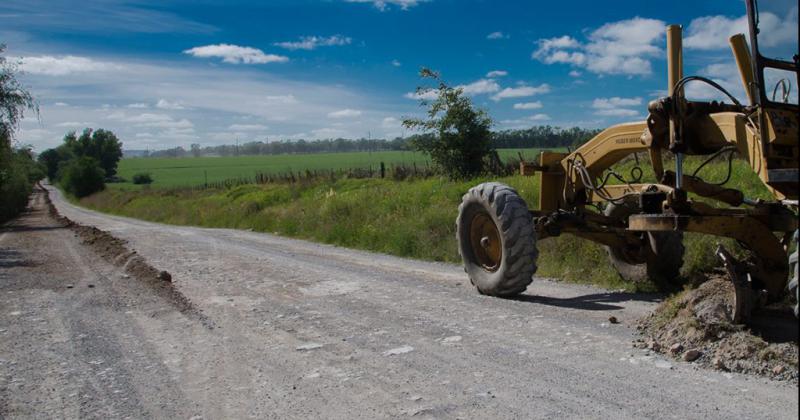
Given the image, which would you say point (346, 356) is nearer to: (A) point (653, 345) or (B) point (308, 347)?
(B) point (308, 347)

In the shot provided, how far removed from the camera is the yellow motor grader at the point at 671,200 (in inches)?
174

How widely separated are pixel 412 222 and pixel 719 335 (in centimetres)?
1032

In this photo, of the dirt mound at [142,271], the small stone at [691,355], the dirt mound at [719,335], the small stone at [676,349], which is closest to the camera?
the dirt mound at [719,335]

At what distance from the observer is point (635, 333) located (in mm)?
5945

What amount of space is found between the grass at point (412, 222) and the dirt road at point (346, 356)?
112cm

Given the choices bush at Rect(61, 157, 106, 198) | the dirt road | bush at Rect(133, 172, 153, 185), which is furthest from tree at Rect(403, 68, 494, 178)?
bush at Rect(133, 172, 153, 185)

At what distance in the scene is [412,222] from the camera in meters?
A: 15.3

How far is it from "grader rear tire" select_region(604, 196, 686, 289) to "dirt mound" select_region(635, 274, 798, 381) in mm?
1771

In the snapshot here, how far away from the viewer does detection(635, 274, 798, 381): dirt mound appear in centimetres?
476

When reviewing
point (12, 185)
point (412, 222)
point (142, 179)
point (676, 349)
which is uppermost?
point (12, 185)

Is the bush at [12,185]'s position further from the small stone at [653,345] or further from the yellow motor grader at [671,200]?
the small stone at [653,345]

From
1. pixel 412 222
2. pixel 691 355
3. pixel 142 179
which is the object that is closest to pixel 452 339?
pixel 691 355

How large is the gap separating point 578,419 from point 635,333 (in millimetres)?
2145

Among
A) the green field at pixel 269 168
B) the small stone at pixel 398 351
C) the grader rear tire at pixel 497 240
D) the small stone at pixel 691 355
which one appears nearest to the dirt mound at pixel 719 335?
the small stone at pixel 691 355
